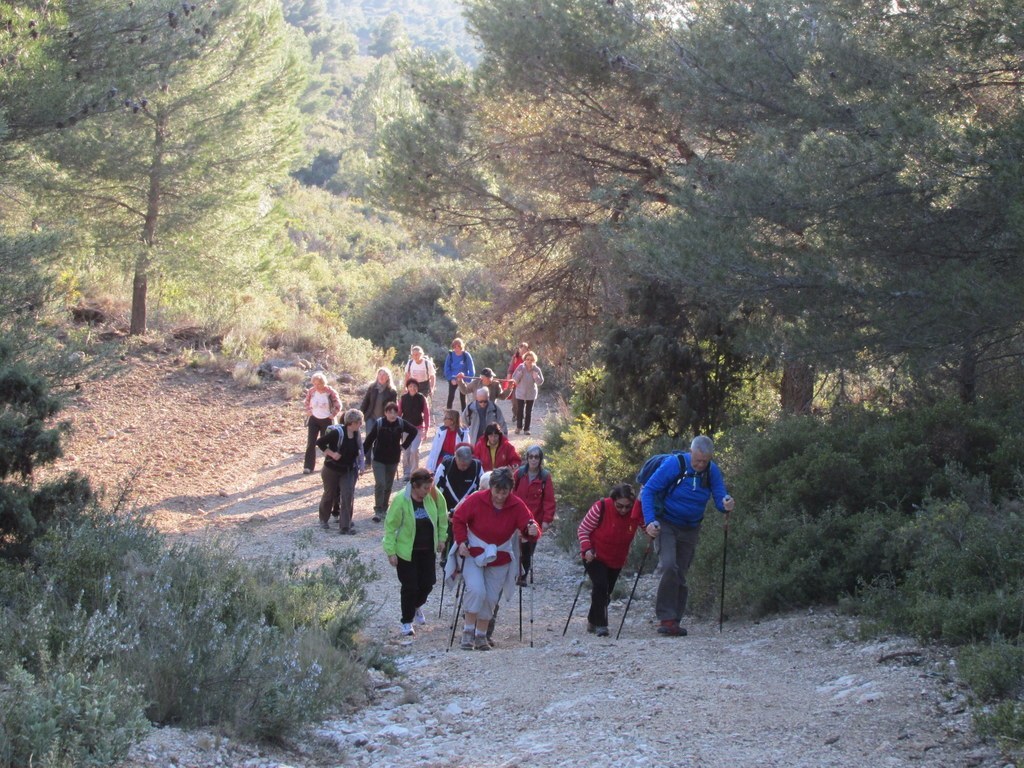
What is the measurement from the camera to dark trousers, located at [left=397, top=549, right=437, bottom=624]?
942cm

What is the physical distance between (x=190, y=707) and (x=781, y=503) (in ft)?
20.1

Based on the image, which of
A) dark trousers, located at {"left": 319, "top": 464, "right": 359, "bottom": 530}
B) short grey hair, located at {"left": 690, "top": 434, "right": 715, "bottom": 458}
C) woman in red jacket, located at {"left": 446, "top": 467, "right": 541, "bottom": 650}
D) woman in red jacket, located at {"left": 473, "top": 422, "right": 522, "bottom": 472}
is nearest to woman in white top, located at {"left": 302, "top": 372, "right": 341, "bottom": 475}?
dark trousers, located at {"left": 319, "top": 464, "right": 359, "bottom": 530}

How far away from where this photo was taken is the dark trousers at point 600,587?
9523 mm

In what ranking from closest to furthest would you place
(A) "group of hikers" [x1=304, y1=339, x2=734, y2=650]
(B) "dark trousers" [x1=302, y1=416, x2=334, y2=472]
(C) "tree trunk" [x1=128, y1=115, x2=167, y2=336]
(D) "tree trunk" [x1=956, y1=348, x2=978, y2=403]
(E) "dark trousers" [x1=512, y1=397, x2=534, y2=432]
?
(A) "group of hikers" [x1=304, y1=339, x2=734, y2=650]
(D) "tree trunk" [x1=956, y1=348, x2=978, y2=403]
(B) "dark trousers" [x1=302, y1=416, x2=334, y2=472]
(E) "dark trousers" [x1=512, y1=397, x2=534, y2=432]
(C) "tree trunk" [x1=128, y1=115, x2=167, y2=336]

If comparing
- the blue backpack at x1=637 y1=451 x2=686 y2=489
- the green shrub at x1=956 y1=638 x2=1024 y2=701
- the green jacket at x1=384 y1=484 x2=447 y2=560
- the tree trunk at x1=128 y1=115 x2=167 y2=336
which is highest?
the tree trunk at x1=128 y1=115 x2=167 y2=336

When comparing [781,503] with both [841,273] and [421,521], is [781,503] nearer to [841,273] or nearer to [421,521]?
[841,273]

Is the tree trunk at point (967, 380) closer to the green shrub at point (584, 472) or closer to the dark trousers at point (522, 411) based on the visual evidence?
the green shrub at point (584, 472)

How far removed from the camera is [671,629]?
9.47m

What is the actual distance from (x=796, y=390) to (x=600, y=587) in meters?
7.16

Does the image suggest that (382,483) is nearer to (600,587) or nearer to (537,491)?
(537,491)

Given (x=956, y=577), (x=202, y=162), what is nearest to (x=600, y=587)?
(x=956, y=577)

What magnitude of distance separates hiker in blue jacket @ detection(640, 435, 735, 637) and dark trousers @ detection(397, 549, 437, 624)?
1910mm

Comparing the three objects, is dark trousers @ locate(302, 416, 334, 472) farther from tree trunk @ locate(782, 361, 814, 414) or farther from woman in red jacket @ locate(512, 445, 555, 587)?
tree trunk @ locate(782, 361, 814, 414)

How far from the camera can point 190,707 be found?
643 centimetres
